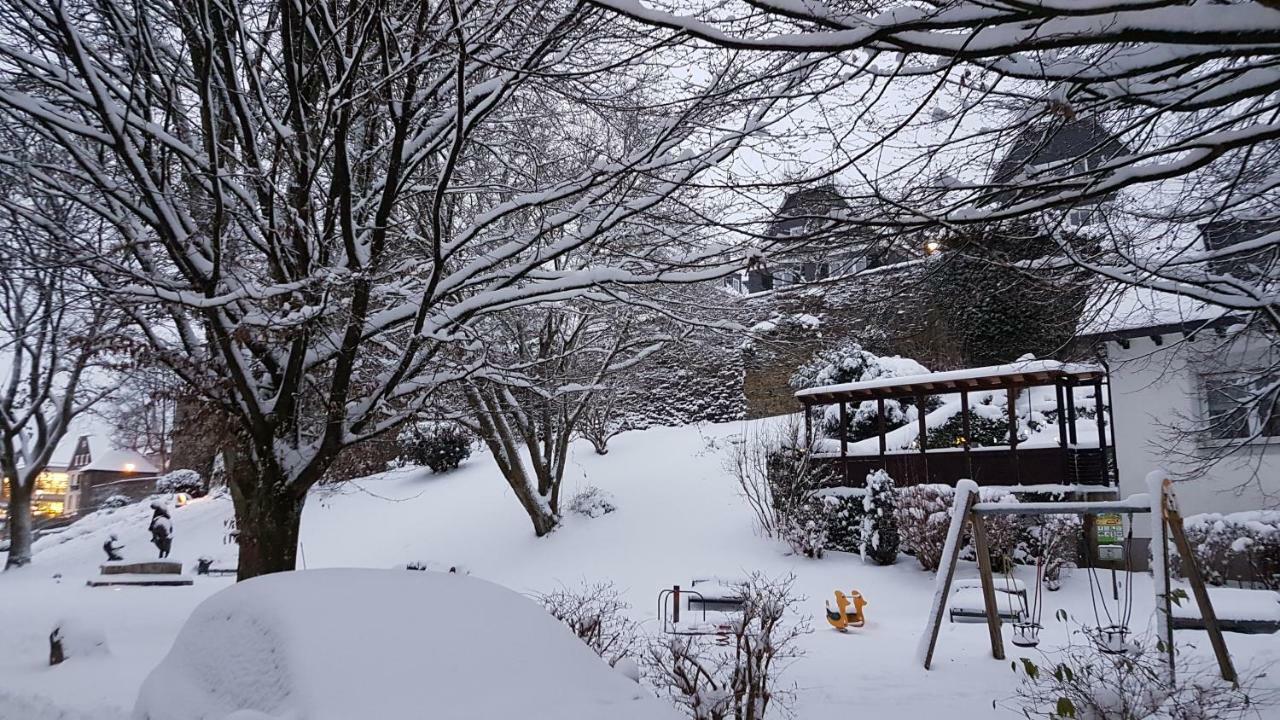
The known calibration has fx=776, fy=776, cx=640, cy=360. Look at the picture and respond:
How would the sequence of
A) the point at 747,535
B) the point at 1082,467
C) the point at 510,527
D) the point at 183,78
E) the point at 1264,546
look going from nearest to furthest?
1. the point at 183,78
2. the point at 1264,546
3. the point at 1082,467
4. the point at 747,535
5. the point at 510,527

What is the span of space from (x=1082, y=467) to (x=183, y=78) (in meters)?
14.2

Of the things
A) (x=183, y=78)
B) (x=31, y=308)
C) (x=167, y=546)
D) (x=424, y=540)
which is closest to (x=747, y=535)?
(x=424, y=540)

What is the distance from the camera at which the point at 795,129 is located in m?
6.84

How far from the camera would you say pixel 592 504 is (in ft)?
55.2

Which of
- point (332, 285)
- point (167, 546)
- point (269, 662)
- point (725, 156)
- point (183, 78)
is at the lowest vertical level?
point (167, 546)

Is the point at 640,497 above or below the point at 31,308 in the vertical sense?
below

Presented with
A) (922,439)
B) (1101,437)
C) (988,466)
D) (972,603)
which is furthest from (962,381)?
(972,603)

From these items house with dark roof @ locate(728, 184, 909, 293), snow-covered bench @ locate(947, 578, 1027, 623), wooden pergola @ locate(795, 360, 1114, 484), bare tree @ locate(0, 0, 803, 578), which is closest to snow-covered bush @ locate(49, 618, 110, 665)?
bare tree @ locate(0, 0, 803, 578)

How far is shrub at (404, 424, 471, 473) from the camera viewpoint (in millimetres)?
21438

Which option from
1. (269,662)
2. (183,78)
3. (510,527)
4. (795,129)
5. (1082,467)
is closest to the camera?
(269,662)

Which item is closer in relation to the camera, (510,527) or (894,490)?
(894,490)

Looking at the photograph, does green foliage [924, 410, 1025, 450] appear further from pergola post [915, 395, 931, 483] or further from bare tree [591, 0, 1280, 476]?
bare tree [591, 0, 1280, 476]

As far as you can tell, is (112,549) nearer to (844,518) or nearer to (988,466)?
(844,518)

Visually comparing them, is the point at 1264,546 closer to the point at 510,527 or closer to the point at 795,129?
the point at 795,129
